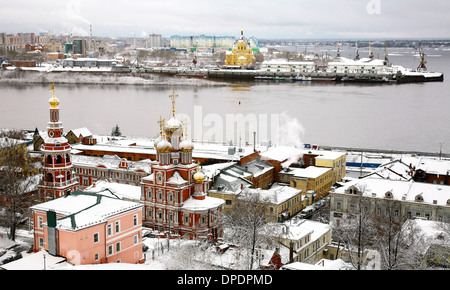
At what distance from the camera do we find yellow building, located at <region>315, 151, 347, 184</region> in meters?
8.99

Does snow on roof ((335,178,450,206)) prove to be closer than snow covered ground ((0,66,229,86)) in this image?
Yes

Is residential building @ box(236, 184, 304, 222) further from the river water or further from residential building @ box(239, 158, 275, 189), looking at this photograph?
the river water

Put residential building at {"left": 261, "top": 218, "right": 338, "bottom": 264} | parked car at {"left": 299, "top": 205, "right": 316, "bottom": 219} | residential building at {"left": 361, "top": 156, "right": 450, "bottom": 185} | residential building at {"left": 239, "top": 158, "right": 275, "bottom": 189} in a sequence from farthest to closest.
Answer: residential building at {"left": 239, "top": 158, "right": 275, "bottom": 189} < residential building at {"left": 361, "top": 156, "right": 450, "bottom": 185} < parked car at {"left": 299, "top": 205, "right": 316, "bottom": 219} < residential building at {"left": 261, "top": 218, "right": 338, "bottom": 264}

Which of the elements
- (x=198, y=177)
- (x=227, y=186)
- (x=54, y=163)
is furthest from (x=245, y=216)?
(x=54, y=163)

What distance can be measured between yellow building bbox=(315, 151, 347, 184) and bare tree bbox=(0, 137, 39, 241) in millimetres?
4897

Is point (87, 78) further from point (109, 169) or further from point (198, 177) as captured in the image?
point (198, 177)

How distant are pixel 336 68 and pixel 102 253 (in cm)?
2922

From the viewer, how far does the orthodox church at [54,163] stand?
6.67 m

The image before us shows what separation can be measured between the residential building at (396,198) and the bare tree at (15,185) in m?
3.99

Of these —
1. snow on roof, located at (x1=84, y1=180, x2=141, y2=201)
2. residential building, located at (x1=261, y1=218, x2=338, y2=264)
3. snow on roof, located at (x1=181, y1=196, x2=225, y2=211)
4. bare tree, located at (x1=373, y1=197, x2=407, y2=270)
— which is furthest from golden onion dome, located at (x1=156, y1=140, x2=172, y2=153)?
bare tree, located at (x1=373, y1=197, x2=407, y2=270)

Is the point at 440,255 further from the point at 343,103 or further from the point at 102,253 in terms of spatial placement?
the point at 343,103

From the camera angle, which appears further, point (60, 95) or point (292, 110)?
point (60, 95)

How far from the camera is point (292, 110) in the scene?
17.4 metres
